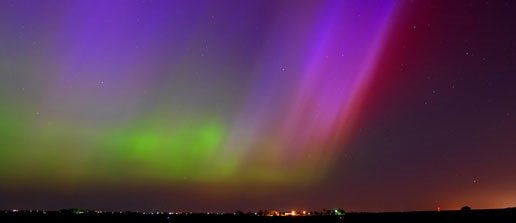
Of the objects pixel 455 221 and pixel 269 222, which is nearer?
pixel 455 221

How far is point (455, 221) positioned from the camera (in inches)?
2552

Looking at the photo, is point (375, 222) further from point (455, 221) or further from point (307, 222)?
point (455, 221)

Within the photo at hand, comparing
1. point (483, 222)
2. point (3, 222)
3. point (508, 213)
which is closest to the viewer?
point (483, 222)

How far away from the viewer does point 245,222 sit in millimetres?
107562

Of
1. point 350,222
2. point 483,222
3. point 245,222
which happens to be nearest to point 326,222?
point 350,222

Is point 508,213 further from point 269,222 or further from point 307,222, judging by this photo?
point 269,222

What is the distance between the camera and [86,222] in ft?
374

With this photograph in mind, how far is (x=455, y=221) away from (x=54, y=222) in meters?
80.4

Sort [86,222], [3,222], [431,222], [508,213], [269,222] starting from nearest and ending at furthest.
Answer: [508,213] → [431,222] → [3,222] → [269,222] → [86,222]

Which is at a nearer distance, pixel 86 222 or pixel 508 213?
pixel 508 213

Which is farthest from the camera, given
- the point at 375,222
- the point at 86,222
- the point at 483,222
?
the point at 86,222

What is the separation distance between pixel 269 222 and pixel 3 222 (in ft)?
170

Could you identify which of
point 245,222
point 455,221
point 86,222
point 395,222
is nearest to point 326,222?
point 395,222

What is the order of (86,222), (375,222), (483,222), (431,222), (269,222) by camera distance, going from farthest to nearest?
(86,222) < (269,222) < (375,222) < (431,222) < (483,222)
